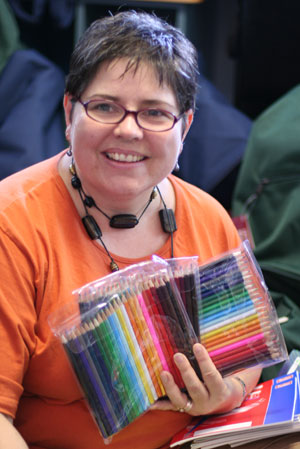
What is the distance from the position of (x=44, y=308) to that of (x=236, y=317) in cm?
34

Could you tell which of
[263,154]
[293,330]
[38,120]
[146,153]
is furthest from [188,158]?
[146,153]

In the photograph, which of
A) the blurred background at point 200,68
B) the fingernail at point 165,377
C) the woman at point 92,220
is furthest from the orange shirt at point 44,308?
the blurred background at point 200,68

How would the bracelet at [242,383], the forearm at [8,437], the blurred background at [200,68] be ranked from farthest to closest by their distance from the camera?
the blurred background at [200,68] → the bracelet at [242,383] → the forearm at [8,437]

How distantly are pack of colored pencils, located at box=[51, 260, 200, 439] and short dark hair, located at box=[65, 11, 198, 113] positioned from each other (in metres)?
0.33

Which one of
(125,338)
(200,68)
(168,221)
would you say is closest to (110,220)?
(168,221)

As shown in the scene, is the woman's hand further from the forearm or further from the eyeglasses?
the eyeglasses

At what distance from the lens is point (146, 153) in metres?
1.10

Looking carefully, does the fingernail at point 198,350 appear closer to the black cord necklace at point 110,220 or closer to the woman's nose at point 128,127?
the black cord necklace at point 110,220

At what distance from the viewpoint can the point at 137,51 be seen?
105 cm

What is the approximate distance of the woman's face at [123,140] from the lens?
105 cm

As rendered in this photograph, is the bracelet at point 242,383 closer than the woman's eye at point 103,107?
No

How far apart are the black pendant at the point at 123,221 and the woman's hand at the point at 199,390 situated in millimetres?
271

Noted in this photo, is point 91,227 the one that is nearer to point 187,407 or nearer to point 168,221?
point 168,221

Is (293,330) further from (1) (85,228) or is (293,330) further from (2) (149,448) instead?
(1) (85,228)
